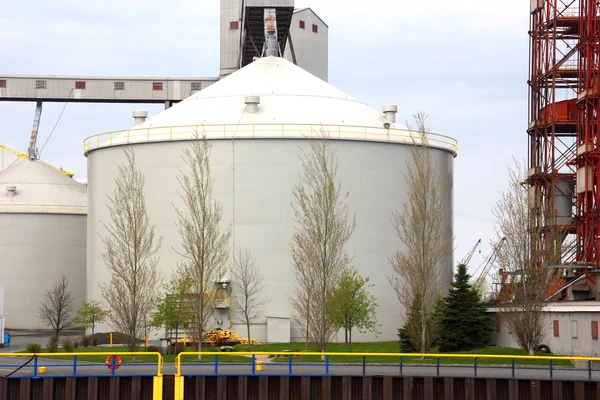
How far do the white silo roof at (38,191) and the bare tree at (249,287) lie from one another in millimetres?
29169

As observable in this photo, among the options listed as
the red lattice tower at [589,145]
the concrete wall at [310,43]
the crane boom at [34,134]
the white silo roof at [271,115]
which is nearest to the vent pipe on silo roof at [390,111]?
the white silo roof at [271,115]

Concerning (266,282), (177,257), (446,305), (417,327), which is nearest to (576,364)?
(417,327)

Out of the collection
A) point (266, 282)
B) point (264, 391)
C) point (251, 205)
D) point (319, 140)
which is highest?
point (319, 140)

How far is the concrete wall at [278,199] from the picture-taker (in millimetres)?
57438

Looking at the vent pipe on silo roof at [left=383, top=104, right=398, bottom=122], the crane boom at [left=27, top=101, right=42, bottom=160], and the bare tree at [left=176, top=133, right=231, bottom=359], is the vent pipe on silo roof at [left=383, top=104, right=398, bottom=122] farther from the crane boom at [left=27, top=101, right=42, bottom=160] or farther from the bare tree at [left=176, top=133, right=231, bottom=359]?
the crane boom at [left=27, top=101, right=42, bottom=160]

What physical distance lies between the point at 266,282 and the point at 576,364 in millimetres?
20344

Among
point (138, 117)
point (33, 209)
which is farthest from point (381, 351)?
point (33, 209)

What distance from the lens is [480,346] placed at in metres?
52.8

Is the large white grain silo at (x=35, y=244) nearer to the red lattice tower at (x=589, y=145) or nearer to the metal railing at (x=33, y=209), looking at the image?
the metal railing at (x=33, y=209)

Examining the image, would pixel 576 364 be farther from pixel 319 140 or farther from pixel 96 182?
pixel 96 182

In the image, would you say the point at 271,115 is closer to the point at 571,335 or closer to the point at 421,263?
the point at 421,263

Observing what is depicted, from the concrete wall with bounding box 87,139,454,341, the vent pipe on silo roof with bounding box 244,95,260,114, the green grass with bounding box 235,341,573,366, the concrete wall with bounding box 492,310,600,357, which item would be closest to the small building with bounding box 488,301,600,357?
the concrete wall with bounding box 492,310,600,357

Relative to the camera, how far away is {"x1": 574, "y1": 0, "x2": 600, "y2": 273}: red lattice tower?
5981cm

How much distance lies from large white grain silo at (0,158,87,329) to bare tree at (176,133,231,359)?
83.2 feet
